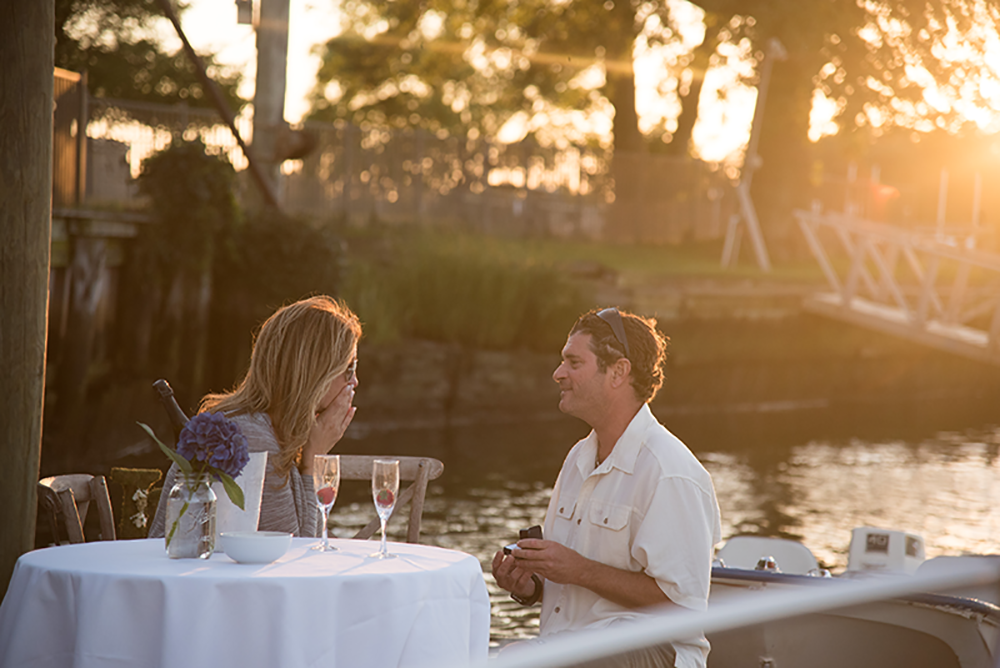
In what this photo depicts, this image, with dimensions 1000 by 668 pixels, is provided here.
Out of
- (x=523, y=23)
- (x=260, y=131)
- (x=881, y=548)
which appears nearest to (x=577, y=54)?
(x=523, y=23)

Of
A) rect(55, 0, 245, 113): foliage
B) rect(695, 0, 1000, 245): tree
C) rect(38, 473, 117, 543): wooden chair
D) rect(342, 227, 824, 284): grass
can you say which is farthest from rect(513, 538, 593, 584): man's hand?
rect(55, 0, 245, 113): foliage

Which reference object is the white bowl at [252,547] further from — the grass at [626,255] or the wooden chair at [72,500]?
the grass at [626,255]

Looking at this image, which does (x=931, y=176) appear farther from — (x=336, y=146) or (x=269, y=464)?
(x=269, y=464)

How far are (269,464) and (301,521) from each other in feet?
0.75

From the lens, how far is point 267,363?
3541mm

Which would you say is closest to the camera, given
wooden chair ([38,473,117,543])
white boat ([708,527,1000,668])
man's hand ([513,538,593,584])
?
man's hand ([513,538,593,584])

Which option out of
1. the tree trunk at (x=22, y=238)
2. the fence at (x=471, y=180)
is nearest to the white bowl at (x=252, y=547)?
the tree trunk at (x=22, y=238)

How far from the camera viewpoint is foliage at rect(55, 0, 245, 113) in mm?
23609

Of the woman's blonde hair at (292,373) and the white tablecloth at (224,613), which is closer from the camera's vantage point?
the white tablecloth at (224,613)

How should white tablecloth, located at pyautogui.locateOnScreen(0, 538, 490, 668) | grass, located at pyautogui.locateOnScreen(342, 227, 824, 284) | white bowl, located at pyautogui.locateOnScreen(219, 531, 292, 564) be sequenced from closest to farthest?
white tablecloth, located at pyautogui.locateOnScreen(0, 538, 490, 668) → white bowl, located at pyautogui.locateOnScreen(219, 531, 292, 564) → grass, located at pyautogui.locateOnScreen(342, 227, 824, 284)

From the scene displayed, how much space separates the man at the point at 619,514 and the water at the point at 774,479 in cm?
377

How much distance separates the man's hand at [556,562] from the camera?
3.26 metres

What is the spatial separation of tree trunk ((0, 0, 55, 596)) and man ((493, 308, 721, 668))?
4.45ft

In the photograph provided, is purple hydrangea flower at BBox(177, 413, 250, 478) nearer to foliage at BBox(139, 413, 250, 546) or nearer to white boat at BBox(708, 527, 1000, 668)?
foliage at BBox(139, 413, 250, 546)
